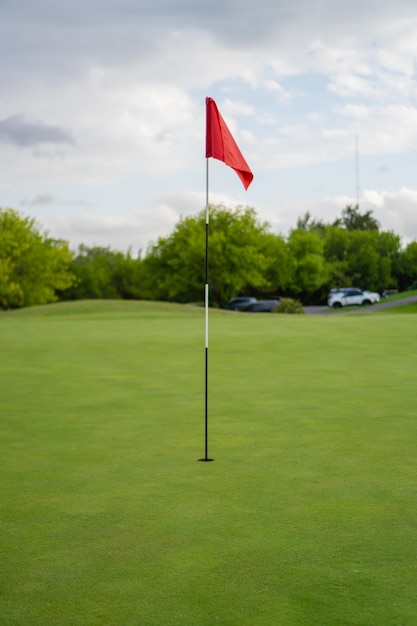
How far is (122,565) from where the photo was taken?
5074mm

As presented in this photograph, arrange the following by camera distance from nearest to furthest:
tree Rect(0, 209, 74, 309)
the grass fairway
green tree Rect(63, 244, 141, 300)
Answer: the grass fairway < tree Rect(0, 209, 74, 309) < green tree Rect(63, 244, 141, 300)

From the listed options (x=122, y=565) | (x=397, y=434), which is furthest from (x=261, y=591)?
(x=397, y=434)

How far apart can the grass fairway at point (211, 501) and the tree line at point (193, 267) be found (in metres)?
56.1

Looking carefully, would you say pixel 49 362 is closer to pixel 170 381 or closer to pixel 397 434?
pixel 170 381

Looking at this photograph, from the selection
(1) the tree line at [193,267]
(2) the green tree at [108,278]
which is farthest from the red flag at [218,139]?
(2) the green tree at [108,278]

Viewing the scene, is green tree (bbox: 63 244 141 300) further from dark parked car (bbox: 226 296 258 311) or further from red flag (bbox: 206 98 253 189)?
red flag (bbox: 206 98 253 189)

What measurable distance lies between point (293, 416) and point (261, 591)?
6301mm

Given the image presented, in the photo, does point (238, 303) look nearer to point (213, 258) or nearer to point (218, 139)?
point (213, 258)

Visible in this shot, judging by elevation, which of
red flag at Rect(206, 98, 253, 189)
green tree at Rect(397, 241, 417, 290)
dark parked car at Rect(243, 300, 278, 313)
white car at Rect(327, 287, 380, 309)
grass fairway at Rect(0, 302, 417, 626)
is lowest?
grass fairway at Rect(0, 302, 417, 626)

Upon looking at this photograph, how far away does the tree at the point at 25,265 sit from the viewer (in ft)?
224

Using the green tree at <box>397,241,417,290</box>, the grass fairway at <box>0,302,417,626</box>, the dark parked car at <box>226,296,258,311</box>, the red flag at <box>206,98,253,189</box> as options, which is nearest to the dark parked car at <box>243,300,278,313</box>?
the dark parked car at <box>226,296,258,311</box>

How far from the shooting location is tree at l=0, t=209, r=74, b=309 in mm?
68312

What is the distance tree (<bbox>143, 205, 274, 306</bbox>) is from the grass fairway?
57.9 m

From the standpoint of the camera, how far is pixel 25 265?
230ft
